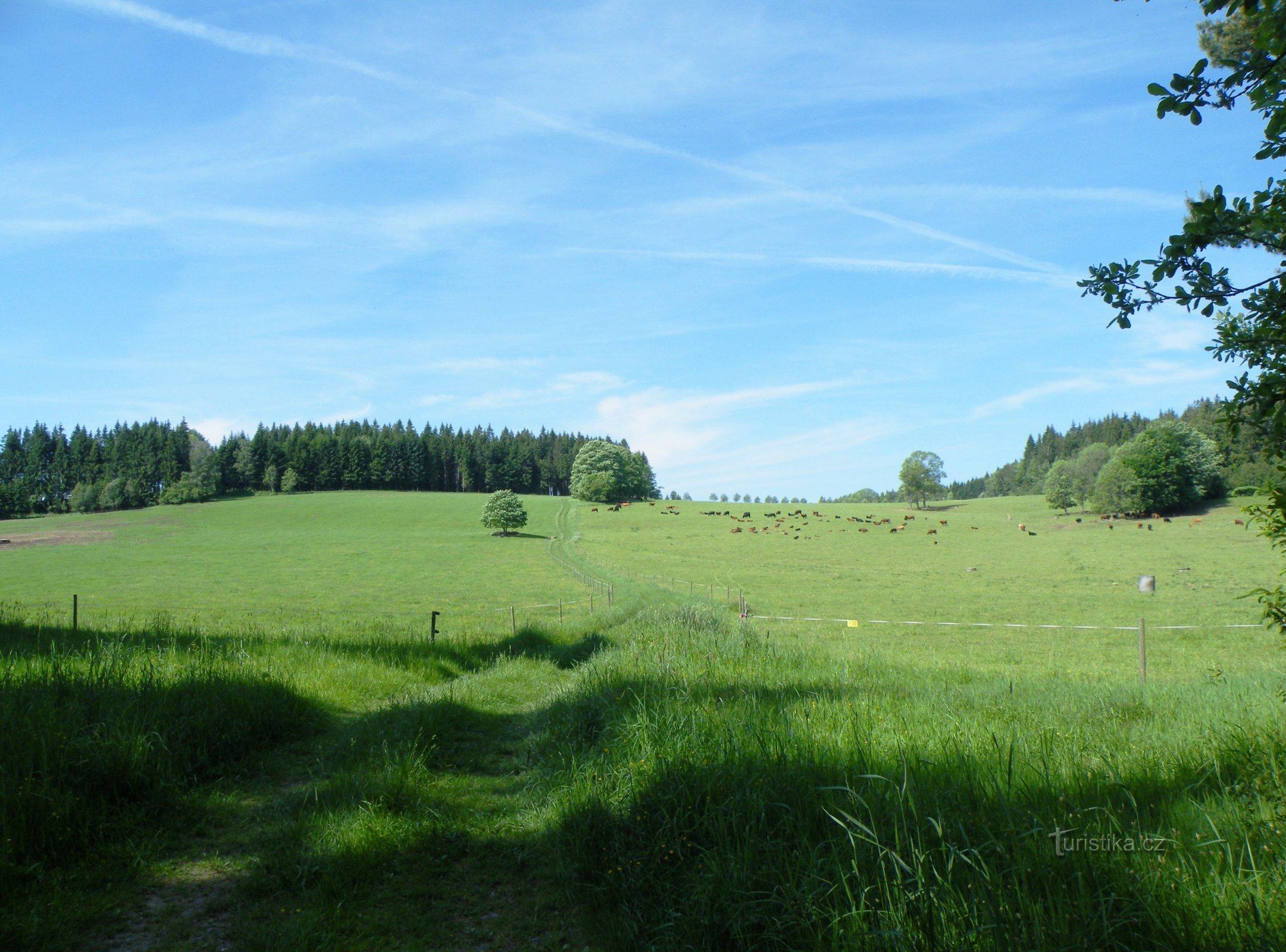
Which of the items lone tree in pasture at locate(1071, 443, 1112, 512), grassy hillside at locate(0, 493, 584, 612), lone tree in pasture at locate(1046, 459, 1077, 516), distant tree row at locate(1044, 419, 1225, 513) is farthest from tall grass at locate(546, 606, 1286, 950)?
lone tree in pasture at locate(1046, 459, 1077, 516)

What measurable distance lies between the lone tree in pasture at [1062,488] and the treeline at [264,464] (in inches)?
2289

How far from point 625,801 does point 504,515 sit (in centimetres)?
6681

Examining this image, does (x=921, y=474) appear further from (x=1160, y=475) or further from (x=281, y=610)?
(x=281, y=610)

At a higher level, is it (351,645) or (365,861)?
(365,861)

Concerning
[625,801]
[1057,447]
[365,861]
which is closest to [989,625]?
[625,801]

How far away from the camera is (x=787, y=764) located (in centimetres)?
498

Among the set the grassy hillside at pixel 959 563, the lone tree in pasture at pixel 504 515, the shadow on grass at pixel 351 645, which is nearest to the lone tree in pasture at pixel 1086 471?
the grassy hillside at pixel 959 563

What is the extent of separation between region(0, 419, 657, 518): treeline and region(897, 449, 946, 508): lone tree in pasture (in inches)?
1609

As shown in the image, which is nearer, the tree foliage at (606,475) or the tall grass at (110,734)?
the tall grass at (110,734)

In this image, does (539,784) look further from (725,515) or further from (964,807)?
(725,515)

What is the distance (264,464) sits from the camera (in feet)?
385

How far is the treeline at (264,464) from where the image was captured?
335ft

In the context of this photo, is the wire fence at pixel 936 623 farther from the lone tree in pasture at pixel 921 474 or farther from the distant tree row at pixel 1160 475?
the lone tree in pasture at pixel 921 474

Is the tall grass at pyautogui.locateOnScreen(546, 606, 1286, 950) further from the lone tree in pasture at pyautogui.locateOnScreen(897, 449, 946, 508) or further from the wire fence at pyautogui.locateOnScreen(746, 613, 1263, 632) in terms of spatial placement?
the lone tree in pasture at pyautogui.locateOnScreen(897, 449, 946, 508)
